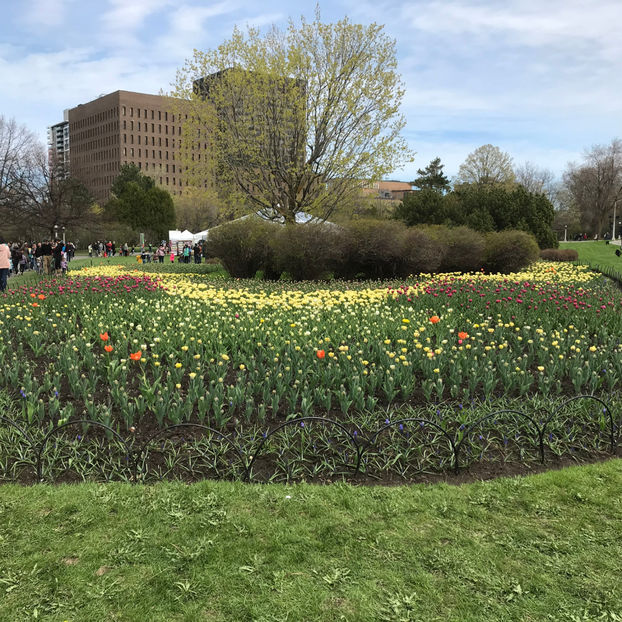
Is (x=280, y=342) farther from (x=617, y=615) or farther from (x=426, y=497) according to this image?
(x=617, y=615)

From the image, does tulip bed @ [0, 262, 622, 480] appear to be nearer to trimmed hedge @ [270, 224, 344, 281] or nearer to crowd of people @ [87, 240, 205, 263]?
trimmed hedge @ [270, 224, 344, 281]

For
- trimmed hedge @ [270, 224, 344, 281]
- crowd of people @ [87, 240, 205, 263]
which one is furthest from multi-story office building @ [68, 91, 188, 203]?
trimmed hedge @ [270, 224, 344, 281]

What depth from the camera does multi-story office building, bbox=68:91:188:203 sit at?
122 m

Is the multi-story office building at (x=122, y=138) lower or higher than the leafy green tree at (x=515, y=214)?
higher

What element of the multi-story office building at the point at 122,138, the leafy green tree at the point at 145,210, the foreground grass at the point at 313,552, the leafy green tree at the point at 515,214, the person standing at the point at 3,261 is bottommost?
the foreground grass at the point at 313,552

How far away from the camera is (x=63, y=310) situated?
9.24m

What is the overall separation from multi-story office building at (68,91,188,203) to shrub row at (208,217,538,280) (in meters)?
109

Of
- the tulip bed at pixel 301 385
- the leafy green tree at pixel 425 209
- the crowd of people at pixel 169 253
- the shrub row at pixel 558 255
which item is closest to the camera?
the tulip bed at pixel 301 385

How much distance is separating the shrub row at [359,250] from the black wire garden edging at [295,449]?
1136cm

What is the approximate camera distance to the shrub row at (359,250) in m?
15.8

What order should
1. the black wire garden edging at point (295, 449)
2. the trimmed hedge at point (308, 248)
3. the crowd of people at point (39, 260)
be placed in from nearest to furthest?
the black wire garden edging at point (295, 449) < the crowd of people at point (39, 260) < the trimmed hedge at point (308, 248)

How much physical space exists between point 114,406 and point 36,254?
21327mm

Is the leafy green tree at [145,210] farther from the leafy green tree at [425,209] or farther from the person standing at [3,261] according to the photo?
the person standing at [3,261]

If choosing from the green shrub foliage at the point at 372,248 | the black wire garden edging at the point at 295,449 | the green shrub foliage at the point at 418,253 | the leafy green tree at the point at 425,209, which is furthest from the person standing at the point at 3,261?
the leafy green tree at the point at 425,209
